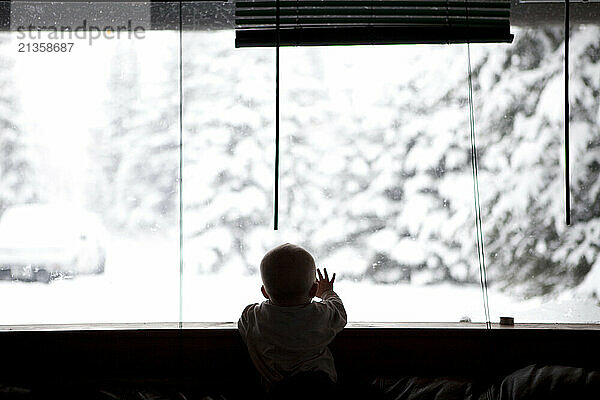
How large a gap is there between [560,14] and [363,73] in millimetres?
658

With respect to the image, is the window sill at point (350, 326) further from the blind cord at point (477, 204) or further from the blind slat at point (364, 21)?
the blind slat at point (364, 21)

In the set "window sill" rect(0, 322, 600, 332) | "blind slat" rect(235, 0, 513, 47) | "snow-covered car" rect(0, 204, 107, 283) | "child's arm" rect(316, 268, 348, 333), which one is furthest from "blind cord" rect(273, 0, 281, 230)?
"snow-covered car" rect(0, 204, 107, 283)

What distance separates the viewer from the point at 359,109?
7.13ft

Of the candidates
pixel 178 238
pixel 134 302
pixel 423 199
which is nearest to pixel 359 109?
pixel 423 199

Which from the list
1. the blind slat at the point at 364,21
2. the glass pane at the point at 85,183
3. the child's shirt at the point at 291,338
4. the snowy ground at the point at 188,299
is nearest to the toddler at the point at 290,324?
the child's shirt at the point at 291,338

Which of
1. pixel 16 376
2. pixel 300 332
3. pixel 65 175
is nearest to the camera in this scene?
pixel 300 332

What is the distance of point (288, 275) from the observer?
175 centimetres

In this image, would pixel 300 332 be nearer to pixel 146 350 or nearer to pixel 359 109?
pixel 146 350

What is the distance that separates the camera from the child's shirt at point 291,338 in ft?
5.67

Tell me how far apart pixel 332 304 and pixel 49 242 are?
0.93 m

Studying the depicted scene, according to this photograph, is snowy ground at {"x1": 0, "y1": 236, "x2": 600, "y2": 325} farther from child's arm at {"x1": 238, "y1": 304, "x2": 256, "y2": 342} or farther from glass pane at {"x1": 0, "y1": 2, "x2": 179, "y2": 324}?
child's arm at {"x1": 238, "y1": 304, "x2": 256, "y2": 342}

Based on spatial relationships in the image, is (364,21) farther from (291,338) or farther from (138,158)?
(291,338)

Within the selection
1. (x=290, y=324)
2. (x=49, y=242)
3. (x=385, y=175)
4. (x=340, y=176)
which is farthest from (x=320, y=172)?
(x=49, y=242)

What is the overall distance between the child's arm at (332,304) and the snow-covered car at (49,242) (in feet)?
2.34
